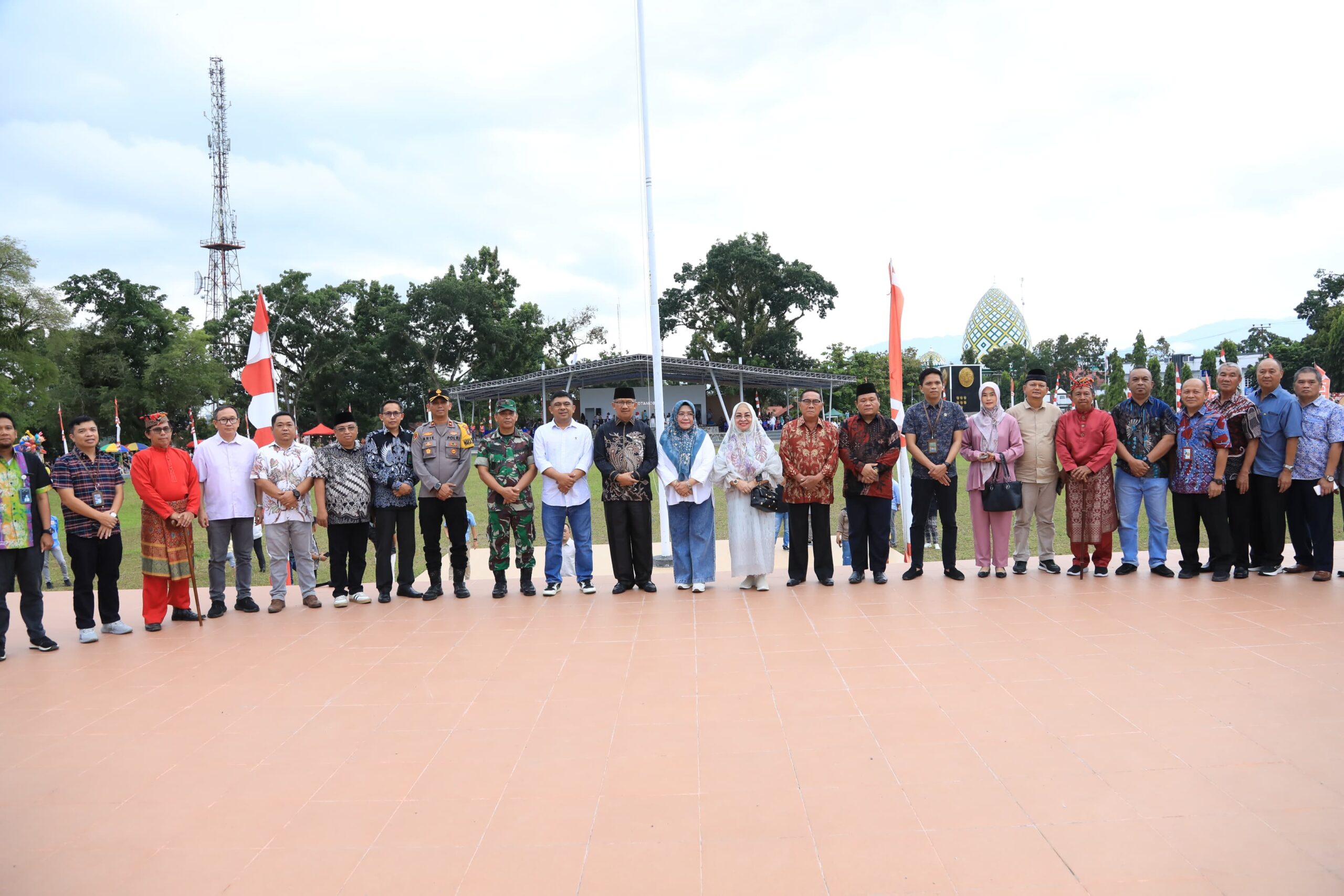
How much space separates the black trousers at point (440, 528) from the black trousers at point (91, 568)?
2.04 m

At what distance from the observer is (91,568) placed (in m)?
5.49

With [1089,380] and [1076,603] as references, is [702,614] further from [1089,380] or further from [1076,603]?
[1089,380]

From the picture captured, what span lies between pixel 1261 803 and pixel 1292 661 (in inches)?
71.8

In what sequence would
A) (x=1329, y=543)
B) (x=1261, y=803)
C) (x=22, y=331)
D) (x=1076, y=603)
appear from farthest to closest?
1. (x=22, y=331)
2. (x=1329, y=543)
3. (x=1076, y=603)
4. (x=1261, y=803)

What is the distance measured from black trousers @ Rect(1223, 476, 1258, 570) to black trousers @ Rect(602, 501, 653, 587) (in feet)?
14.4

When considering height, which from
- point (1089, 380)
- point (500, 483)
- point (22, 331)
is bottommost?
point (500, 483)

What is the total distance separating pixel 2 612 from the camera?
5066mm

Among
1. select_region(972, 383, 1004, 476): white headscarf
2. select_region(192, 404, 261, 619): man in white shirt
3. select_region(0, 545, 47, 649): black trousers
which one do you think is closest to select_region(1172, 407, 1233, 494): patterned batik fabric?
select_region(972, 383, 1004, 476): white headscarf

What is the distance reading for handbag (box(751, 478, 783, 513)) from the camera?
6215 millimetres

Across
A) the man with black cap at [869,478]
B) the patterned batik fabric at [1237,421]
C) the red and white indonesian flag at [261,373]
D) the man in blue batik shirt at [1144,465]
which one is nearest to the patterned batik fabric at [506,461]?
the man with black cap at [869,478]

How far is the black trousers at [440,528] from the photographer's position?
6.32 m

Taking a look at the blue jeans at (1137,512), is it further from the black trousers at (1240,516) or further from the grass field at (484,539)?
the grass field at (484,539)

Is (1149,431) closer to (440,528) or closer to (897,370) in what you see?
(897,370)

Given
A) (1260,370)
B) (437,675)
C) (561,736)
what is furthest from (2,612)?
(1260,370)
